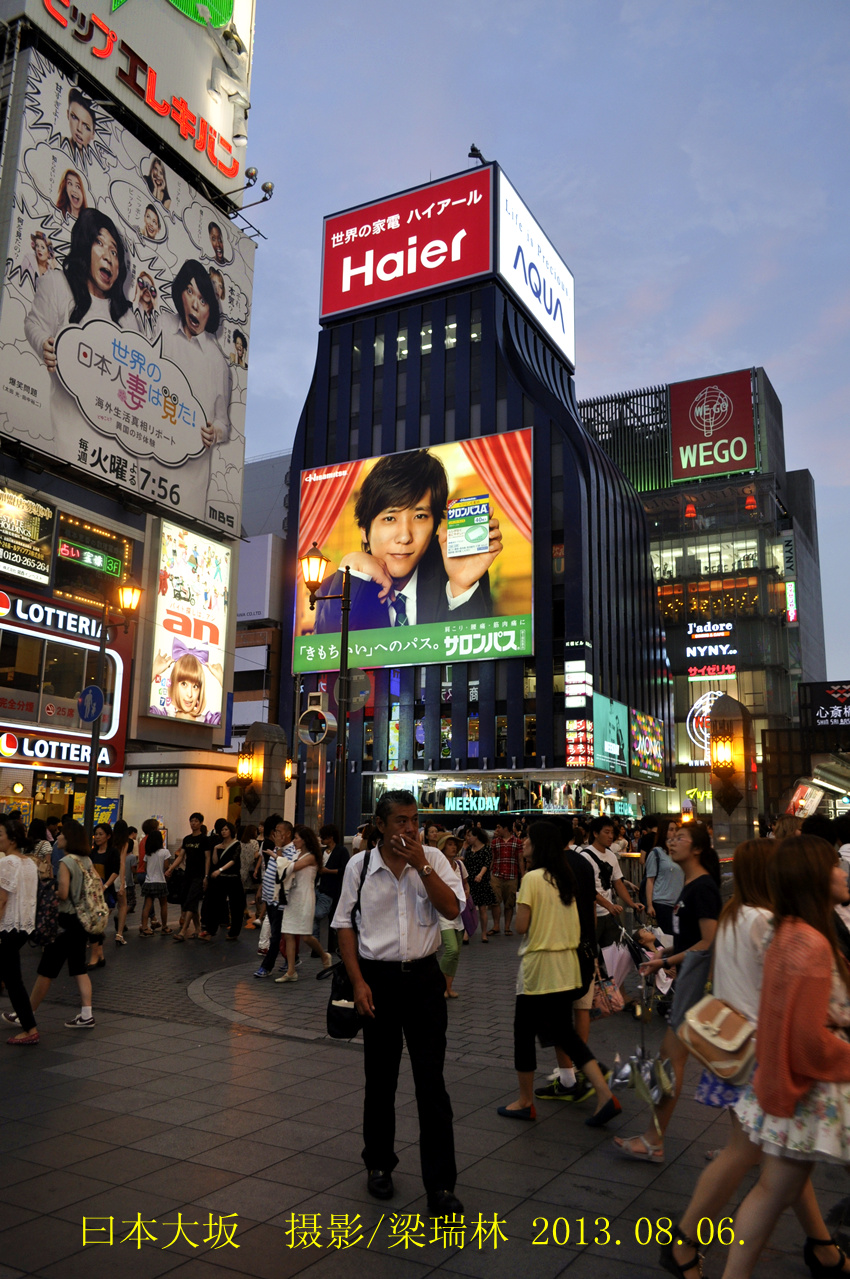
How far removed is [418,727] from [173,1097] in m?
49.9

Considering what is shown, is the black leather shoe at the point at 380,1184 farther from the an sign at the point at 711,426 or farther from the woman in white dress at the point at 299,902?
the an sign at the point at 711,426

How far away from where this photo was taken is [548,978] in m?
5.73

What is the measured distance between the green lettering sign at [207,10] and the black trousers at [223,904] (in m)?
33.6

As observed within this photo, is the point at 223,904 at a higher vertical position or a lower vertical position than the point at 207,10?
lower

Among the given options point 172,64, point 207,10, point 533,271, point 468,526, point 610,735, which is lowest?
point 610,735

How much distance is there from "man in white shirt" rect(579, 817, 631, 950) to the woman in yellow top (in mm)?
1636

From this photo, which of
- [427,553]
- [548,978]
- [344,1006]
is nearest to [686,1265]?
[344,1006]

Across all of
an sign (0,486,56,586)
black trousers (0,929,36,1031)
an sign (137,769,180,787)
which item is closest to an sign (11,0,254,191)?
an sign (0,486,56,586)

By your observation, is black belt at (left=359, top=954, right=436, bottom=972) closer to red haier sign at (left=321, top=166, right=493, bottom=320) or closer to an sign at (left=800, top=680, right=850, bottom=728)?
an sign at (left=800, top=680, right=850, bottom=728)

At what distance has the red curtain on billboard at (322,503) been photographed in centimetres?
5831

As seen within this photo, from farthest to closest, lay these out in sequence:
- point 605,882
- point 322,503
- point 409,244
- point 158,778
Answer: point 409,244 < point 322,503 < point 158,778 < point 605,882

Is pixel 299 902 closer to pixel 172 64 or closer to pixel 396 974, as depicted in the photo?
pixel 396 974

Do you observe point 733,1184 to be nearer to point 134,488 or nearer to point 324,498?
point 134,488

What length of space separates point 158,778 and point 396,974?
27.2 meters
